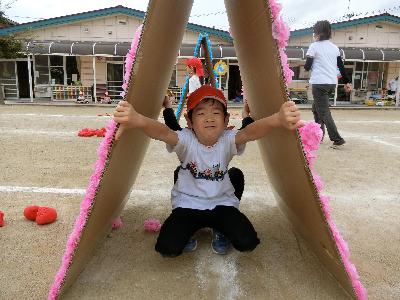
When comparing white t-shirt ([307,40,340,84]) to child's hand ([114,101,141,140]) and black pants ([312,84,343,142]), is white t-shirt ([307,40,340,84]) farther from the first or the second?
child's hand ([114,101,141,140])

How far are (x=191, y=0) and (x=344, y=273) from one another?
5.94 feet

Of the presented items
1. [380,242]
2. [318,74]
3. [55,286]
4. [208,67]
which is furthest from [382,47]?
[55,286]

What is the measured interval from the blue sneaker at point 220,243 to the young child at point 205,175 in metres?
0.12

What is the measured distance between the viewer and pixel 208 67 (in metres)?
5.12

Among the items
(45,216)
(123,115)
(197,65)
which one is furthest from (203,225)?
(197,65)

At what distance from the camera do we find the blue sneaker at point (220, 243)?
243 cm

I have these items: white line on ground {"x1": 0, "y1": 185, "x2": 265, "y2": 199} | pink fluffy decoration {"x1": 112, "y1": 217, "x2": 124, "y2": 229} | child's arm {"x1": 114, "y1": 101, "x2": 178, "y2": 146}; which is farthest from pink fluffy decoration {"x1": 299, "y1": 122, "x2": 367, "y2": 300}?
white line on ground {"x1": 0, "y1": 185, "x2": 265, "y2": 199}

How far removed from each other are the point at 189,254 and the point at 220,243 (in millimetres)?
213

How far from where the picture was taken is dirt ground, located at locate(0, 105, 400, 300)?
6.61ft

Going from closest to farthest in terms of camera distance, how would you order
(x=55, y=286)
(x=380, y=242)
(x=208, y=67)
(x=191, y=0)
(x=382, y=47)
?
1. (x=55, y=286)
2. (x=191, y=0)
3. (x=380, y=242)
4. (x=208, y=67)
5. (x=382, y=47)

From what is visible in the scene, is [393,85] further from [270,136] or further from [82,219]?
[82,219]

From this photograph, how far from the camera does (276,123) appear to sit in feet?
6.29

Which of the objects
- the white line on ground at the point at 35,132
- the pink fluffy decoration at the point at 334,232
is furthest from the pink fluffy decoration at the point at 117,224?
the white line on ground at the point at 35,132

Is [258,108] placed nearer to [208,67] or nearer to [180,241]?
[180,241]
